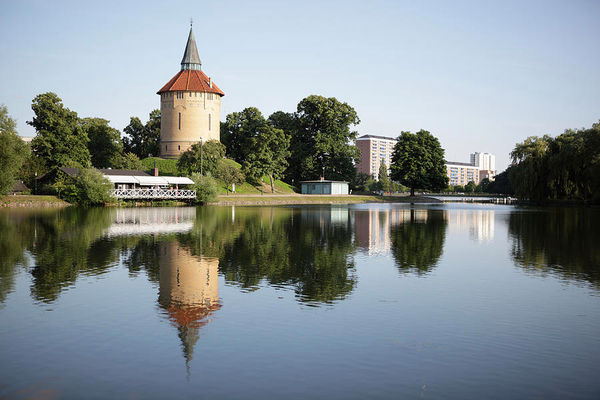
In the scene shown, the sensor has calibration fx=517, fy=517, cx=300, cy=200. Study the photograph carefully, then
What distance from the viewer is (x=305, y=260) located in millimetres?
18375

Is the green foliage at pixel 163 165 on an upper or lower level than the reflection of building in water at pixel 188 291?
upper

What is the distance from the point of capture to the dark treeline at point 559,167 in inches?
2394

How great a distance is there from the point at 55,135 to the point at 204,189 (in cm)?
2470

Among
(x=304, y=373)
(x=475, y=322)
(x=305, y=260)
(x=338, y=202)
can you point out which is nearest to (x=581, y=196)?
(x=338, y=202)

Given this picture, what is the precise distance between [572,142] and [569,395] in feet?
213

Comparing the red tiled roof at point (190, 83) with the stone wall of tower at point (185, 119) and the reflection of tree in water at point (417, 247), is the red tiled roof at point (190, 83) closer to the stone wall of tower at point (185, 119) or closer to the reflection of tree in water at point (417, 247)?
the stone wall of tower at point (185, 119)

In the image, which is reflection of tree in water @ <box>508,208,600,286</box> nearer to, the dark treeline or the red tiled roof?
the dark treeline

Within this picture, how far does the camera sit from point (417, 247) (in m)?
23.1

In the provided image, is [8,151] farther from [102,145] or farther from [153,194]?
[102,145]

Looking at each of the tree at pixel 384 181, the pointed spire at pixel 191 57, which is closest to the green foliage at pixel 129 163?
the pointed spire at pixel 191 57

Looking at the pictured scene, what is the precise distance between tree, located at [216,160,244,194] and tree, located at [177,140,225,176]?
2.72ft

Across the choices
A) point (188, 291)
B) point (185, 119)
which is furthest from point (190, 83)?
point (188, 291)

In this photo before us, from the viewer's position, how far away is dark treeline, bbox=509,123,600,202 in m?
60.8

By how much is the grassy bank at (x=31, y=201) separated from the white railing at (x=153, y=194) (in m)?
6.07
